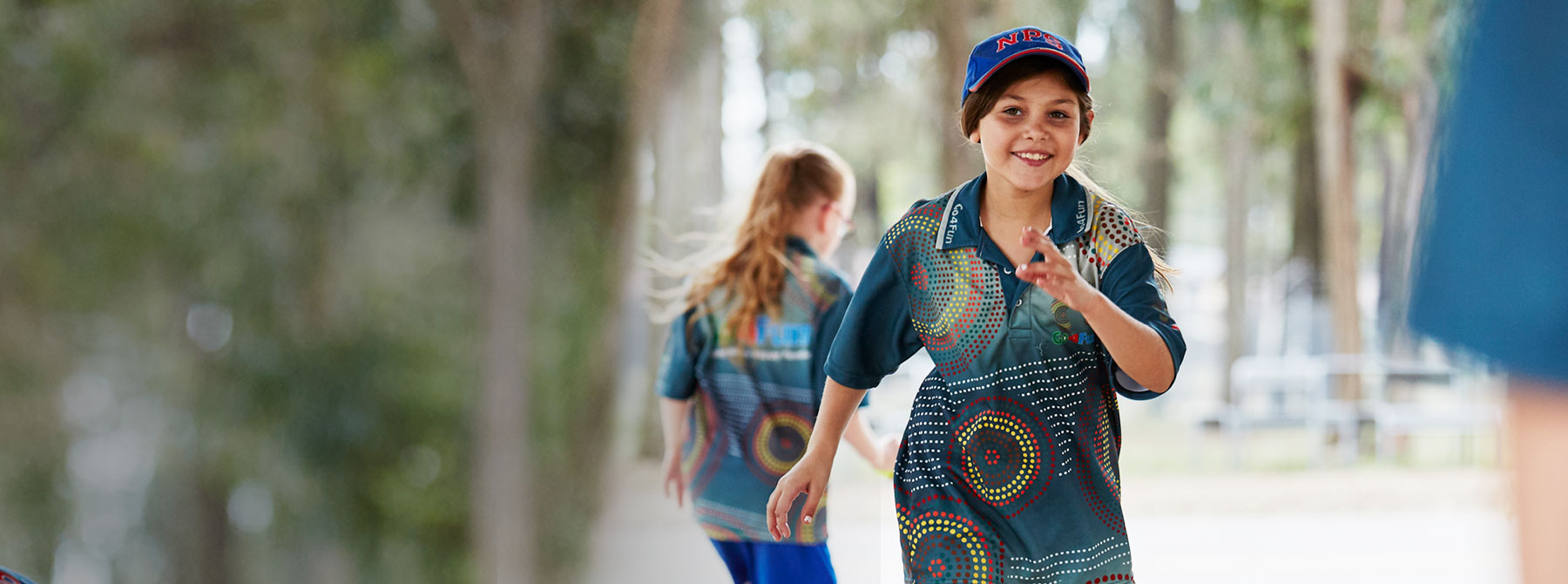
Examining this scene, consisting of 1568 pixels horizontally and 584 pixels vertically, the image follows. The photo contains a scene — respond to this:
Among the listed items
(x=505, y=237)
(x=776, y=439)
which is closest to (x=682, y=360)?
(x=776, y=439)

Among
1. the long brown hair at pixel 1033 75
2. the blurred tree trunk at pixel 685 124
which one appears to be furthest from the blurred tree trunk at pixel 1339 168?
the long brown hair at pixel 1033 75

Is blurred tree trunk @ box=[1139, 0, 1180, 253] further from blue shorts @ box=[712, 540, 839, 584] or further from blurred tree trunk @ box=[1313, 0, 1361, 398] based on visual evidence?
blue shorts @ box=[712, 540, 839, 584]

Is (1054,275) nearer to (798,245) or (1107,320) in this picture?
(1107,320)

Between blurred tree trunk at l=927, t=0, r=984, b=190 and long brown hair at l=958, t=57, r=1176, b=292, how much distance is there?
16.1 feet

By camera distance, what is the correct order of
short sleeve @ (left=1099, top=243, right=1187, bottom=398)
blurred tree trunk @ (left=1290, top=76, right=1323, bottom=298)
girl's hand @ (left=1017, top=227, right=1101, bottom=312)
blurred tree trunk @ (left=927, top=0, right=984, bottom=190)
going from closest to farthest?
girl's hand @ (left=1017, top=227, right=1101, bottom=312) → short sleeve @ (left=1099, top=243, right=1187, bottom=398) → blurred tree trunk @ (left=927, top=0, right=984, bottom=190) → blurred tree trunk @ (left=1290, top=76, right=1323, bottom=298)

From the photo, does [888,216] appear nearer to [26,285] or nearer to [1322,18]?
[1322,18]

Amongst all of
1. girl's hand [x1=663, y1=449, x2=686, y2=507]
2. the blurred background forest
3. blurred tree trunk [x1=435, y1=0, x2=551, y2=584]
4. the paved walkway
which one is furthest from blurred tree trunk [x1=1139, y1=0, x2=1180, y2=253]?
girl's hand [x1=663, y1=449, x2=686, y2=507]

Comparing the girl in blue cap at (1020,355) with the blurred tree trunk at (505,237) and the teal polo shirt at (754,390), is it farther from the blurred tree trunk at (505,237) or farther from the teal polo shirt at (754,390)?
the blurred tree trunk at (505,237)

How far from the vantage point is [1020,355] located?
4.42 feet

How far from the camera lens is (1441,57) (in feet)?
1.76

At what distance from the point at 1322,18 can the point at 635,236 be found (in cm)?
397

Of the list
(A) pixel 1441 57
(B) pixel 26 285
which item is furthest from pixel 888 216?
(A) pixel 1441 57

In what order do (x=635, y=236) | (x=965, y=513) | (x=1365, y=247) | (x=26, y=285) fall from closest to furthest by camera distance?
(x=965, y=513)
(x=26, y=285)
(x=635, y=236)
(x=1365, y=247)

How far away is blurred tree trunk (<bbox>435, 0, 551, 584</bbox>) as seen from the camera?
714 centimetres
